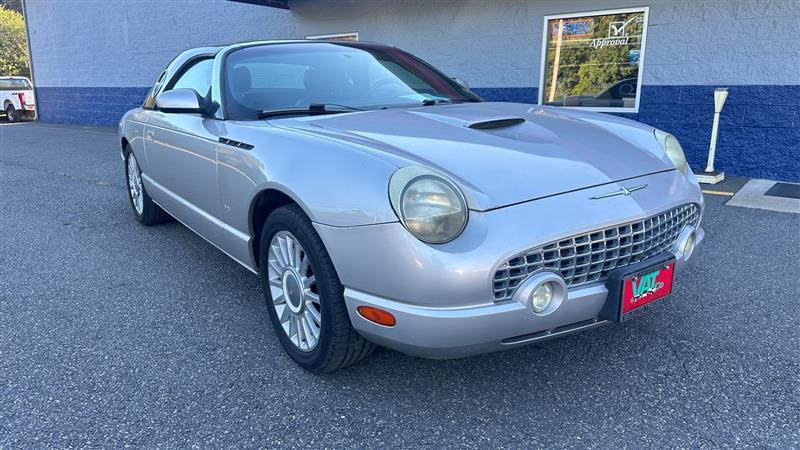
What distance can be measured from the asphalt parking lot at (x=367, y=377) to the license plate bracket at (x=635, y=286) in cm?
42

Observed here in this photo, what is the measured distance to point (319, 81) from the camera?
3.27 m

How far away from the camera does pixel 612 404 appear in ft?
7.54

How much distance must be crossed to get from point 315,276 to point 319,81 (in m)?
1.45

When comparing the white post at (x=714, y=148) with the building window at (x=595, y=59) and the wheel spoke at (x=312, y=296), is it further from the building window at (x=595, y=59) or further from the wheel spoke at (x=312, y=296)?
the wheel spoke at (x=312, y=296)

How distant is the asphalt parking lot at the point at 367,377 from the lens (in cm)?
215

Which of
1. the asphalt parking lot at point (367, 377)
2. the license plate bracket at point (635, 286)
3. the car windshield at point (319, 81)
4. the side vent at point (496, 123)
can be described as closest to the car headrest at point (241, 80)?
the car windshield at point (319, 81)

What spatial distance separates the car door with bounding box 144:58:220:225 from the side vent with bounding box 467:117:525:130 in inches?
55.3

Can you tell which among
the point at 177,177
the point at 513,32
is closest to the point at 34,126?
the point at 513,32

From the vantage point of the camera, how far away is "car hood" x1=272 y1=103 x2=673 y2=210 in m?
2.12

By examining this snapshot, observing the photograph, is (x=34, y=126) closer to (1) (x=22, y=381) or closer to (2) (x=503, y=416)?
(1) (x=22, y=381)

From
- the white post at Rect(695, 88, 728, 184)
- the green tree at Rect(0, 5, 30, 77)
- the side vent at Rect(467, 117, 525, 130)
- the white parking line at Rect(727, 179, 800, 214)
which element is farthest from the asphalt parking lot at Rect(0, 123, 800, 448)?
the green tree at Rect(0, 5, 30, 77)

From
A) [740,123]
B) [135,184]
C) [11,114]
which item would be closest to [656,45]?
[740,123]

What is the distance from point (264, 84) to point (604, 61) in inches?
239

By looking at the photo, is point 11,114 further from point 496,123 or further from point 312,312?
point 496,123
